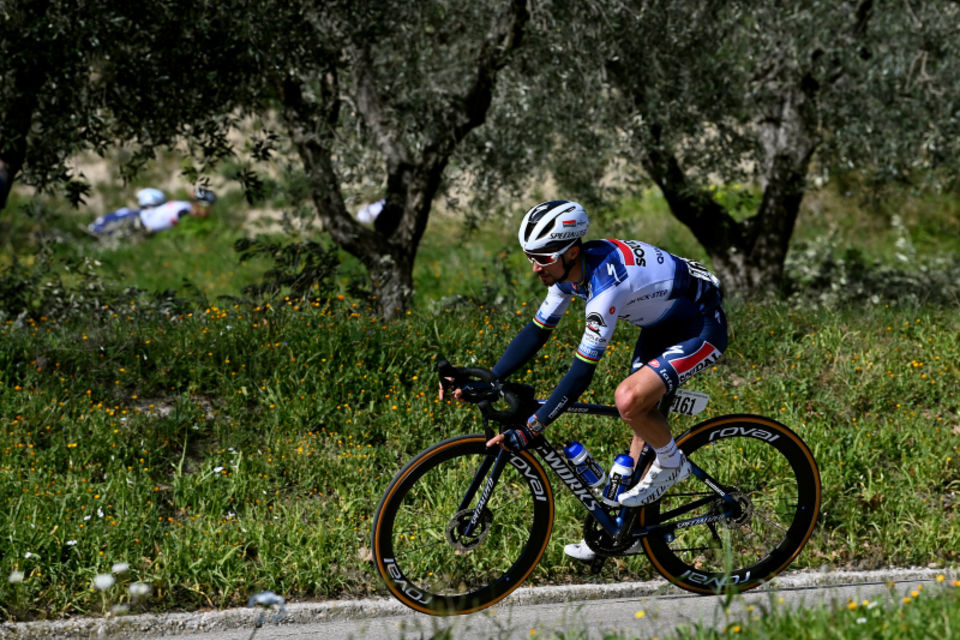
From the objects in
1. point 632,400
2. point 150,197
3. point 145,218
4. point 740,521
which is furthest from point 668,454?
point 150,197

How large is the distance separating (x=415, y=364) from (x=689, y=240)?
13.3 m

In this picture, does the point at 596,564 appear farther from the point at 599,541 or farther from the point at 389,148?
the point at 389,148

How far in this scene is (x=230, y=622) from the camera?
520cm

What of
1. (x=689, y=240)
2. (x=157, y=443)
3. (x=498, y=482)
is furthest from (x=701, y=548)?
(x=689, y=240)

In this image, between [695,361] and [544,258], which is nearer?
[544,258]

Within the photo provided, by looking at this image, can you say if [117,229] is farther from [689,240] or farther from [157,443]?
[157,443]

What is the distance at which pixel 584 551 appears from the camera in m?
5.32

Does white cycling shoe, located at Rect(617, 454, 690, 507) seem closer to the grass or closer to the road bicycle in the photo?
the road bicycle

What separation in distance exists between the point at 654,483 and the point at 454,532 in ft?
3.63

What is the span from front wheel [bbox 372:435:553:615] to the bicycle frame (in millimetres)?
15

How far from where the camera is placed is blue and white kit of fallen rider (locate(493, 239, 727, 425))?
15.4ft

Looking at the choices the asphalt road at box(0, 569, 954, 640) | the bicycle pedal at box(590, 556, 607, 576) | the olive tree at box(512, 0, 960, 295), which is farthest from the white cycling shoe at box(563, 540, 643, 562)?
the olive tree at box(512, 0, 960, 295)

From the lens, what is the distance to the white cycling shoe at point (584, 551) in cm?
532

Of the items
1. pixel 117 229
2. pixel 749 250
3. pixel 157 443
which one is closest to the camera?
pixel 157 443
